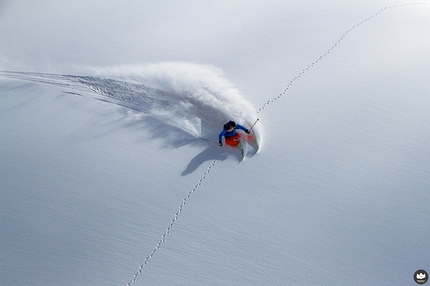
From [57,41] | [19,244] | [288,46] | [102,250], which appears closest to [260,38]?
[288,46]

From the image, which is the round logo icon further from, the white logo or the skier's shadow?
the skier's shadow

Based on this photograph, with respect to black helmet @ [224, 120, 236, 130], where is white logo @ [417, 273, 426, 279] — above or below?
below

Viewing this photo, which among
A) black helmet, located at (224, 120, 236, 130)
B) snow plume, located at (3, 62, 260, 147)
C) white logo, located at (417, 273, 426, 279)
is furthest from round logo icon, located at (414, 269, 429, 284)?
black helmet, located at (224, 120, 236, 130)

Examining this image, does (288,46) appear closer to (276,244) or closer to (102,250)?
(276,244)

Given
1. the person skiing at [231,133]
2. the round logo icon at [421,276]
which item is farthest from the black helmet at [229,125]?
the round logo icon at [421,276]

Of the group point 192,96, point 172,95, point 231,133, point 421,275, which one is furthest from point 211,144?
point 421,275

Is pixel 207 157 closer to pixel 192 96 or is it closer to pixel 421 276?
pixel 192 96
